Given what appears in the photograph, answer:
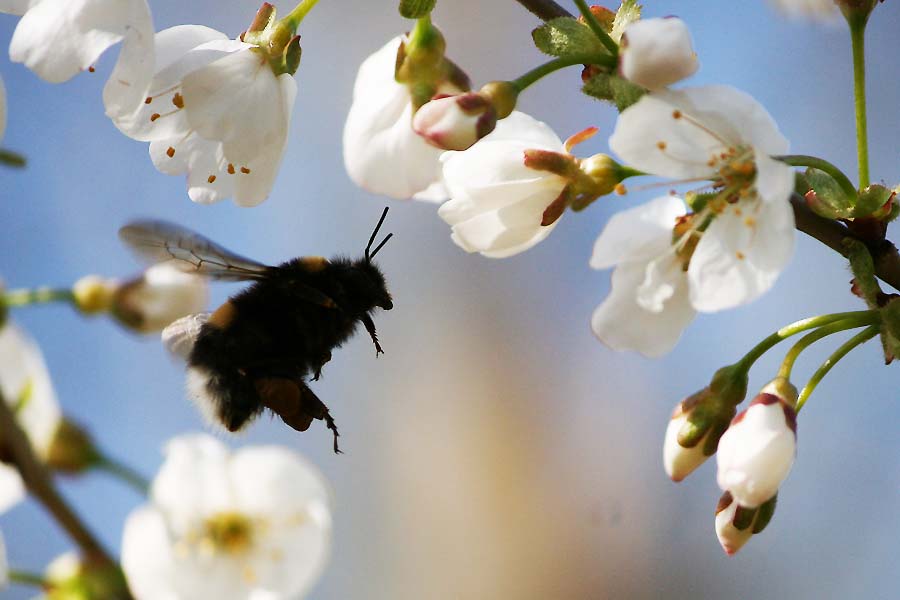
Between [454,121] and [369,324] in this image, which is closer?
[454,121]

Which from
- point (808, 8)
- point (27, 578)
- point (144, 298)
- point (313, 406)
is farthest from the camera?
point (808, 8)

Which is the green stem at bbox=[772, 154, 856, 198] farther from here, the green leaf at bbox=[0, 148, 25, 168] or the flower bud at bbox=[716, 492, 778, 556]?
the green leaf at bbox=[0, 148, 25, 168]

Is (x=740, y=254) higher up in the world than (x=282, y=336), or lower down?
higher up

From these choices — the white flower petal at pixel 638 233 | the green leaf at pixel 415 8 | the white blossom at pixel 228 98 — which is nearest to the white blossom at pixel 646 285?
the white flower petal at pixel 638 233

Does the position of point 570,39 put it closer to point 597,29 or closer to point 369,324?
point 597,29

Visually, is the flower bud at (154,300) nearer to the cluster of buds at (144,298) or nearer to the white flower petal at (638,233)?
the cluster of buds at (144,298)

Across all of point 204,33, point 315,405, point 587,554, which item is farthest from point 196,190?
point 587,554

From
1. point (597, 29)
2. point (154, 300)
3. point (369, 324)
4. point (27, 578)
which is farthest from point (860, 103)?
point (27, 578)
